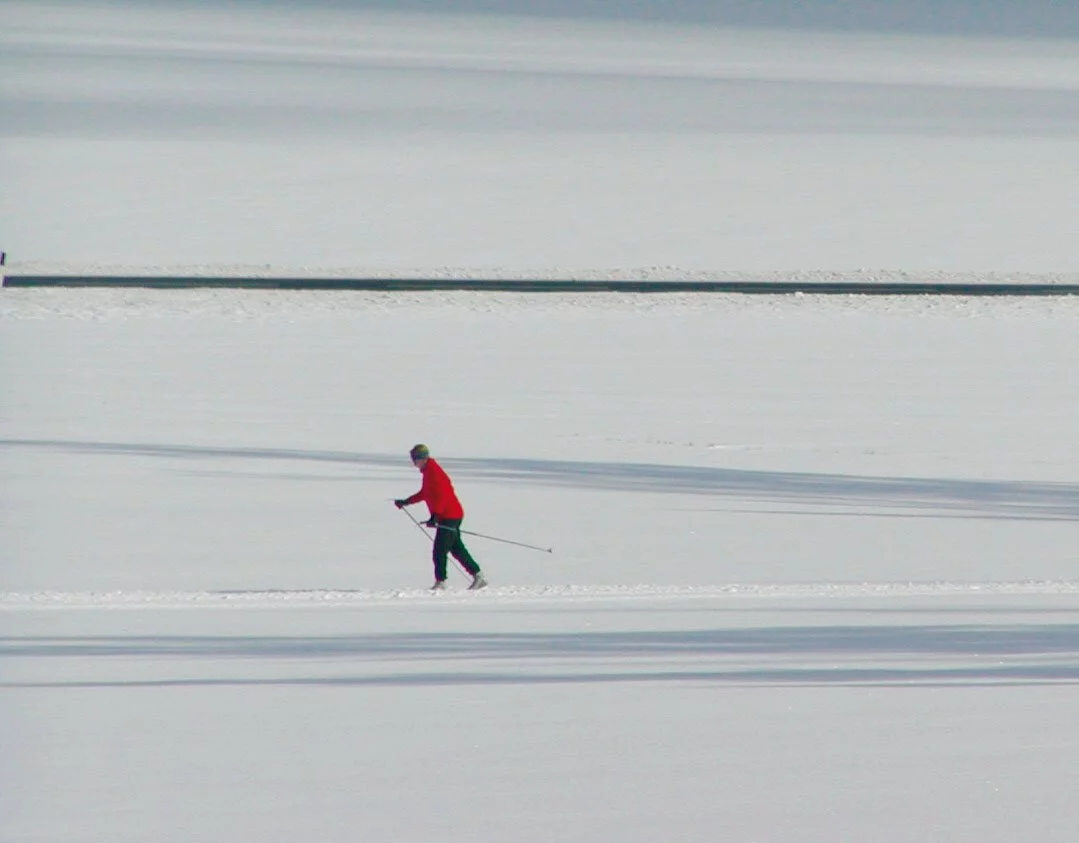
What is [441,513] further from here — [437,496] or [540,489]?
[540,489]

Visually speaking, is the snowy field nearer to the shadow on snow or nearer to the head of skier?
the shadow on snow

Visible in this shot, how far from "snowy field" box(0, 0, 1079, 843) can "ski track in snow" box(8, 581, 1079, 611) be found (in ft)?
0.14

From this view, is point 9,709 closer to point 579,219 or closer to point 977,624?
point 977,624

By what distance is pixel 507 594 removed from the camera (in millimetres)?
8539

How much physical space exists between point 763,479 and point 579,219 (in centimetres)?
1439

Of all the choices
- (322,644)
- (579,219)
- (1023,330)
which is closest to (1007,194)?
(579,219)

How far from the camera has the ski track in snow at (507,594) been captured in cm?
812

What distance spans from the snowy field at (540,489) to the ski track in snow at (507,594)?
0.14ft

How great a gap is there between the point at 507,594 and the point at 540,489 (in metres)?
2.96

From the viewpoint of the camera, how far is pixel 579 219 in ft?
85.5

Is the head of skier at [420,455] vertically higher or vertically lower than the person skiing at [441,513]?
higher

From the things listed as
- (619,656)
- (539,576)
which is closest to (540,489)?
(539,576)

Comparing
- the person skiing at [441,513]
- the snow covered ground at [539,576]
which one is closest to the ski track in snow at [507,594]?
the snow covered ground at [539,576]

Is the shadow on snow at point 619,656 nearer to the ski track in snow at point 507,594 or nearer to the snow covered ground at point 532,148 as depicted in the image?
the ski track in snow at point 507,594
